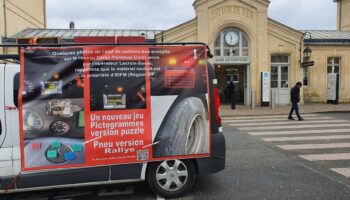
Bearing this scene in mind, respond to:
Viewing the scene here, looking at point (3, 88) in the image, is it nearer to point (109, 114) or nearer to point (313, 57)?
point (109, 114)

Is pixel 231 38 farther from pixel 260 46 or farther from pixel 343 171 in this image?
pixel 343 171

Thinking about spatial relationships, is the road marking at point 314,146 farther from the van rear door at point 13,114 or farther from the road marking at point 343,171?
the van rear door at point 13,114

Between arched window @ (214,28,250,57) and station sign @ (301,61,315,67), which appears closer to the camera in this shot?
station sign @ (301,61,315,67)

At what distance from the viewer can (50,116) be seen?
4.10 metres

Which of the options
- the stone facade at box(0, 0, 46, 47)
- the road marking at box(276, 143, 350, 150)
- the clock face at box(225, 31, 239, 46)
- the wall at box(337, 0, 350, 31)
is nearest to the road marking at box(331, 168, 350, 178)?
the road marking at box(276, 143, 350, 150)

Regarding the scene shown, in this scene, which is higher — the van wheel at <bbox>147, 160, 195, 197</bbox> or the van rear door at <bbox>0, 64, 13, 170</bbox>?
the van rear door at <bbox>0, 64, 13, 170</bbox>

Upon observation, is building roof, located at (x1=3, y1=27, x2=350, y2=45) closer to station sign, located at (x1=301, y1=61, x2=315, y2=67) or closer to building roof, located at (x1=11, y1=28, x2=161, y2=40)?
building roof, located at (x1=11, y1=28, x2=161, y2=40)

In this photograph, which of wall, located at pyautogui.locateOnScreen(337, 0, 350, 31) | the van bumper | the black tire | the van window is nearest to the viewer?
the van window

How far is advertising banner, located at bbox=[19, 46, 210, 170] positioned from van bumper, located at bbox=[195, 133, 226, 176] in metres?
0.13

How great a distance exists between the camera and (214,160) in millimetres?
4781

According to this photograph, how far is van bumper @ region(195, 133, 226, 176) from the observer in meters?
4.71

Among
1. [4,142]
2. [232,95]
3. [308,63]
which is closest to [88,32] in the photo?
Result: [232,95]

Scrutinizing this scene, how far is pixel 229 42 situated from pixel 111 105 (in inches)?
664

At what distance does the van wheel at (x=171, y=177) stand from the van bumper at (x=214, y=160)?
0.15 metres
